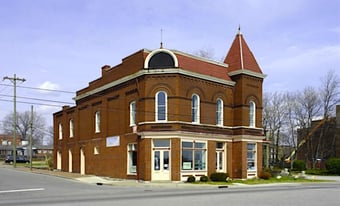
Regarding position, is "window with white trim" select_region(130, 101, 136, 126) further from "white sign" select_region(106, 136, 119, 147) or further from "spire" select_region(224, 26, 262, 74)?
"spire" select_region(224, 26, 262, 74)

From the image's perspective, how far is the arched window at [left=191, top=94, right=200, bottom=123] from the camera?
3616 cm

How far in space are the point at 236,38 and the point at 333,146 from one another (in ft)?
143

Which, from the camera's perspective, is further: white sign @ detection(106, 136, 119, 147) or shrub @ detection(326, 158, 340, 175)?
shrub @ detection(326, 158, 340, 175)

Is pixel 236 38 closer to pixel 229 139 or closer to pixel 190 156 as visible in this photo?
pixel 229 139

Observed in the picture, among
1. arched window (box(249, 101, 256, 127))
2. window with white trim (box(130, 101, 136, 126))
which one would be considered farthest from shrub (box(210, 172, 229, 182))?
window with white trim (box(130, 101, 136, 126))

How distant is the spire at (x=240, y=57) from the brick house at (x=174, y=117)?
0.29ft

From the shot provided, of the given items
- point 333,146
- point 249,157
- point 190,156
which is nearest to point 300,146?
point 333,146

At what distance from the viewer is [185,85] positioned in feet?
116

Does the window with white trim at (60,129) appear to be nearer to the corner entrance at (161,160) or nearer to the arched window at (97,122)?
the arched window at (97,122)

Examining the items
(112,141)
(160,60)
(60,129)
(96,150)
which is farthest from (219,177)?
(60,129)

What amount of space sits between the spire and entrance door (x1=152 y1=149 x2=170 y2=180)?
34.1 feet

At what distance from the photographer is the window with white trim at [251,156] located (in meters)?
39.5

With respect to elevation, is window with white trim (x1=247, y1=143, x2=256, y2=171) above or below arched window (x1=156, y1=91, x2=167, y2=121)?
below

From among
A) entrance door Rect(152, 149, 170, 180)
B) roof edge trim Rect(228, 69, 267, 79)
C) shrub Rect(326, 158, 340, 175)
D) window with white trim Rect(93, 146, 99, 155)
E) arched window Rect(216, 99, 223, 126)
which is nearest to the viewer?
entrance door Rect(152, 149, 170, 180)
